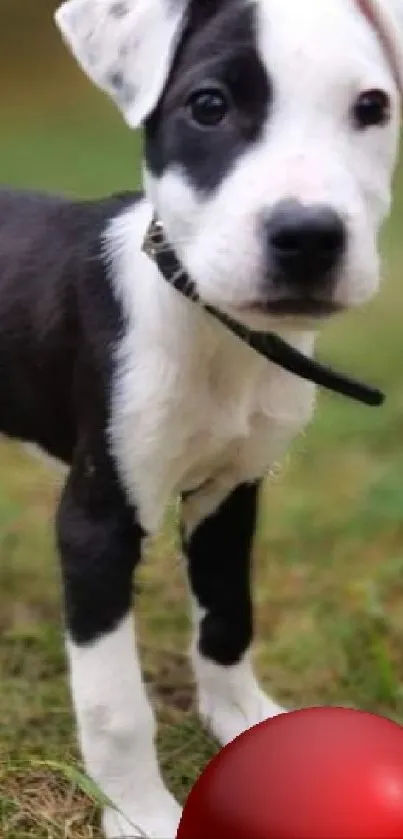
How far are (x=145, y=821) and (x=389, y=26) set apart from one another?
108 centimetres

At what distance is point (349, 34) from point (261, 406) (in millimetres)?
504

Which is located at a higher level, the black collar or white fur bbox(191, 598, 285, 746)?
the black collar

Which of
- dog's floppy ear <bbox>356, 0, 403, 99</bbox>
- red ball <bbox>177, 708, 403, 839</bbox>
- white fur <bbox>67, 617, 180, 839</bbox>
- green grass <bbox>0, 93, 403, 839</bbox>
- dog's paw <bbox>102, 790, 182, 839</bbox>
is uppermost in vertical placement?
dog's floppy ear <bbox>356, 0, 403, 99</bbox>

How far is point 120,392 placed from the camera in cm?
171

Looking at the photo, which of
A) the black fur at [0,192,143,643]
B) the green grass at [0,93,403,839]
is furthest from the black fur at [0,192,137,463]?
the green grass at [0,93,403,839]

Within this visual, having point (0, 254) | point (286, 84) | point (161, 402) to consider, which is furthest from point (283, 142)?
point (0, 254)

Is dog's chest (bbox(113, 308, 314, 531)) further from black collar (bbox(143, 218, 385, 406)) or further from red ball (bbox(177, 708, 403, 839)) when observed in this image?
red ball (bbox(177, 708, 403, 839))

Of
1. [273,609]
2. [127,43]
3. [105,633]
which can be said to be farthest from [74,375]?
[273,609]

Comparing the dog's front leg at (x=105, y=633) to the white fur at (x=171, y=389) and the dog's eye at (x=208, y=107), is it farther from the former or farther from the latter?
the dog's eye at (x=208, y=107)

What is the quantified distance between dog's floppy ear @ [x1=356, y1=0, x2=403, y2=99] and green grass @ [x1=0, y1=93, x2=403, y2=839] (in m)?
0.86

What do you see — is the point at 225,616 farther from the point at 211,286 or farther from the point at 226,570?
the point at 211,286

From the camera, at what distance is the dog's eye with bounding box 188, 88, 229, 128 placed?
1458 mm

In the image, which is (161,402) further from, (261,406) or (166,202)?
(166,202)

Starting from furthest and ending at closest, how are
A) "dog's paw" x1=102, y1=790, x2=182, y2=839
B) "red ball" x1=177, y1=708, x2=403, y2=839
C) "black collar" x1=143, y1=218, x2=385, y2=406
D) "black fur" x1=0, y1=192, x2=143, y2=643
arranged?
"dog's paw" x1=102, y1=790, x2=182, y2=839 → "black fur" x1=0, y1=192, x2=143, y2=643 → "black collar" x1=143, y1=218, x2=385, y2=406 → "red ball" x1=177, y1=708, x2=403, y2=839
